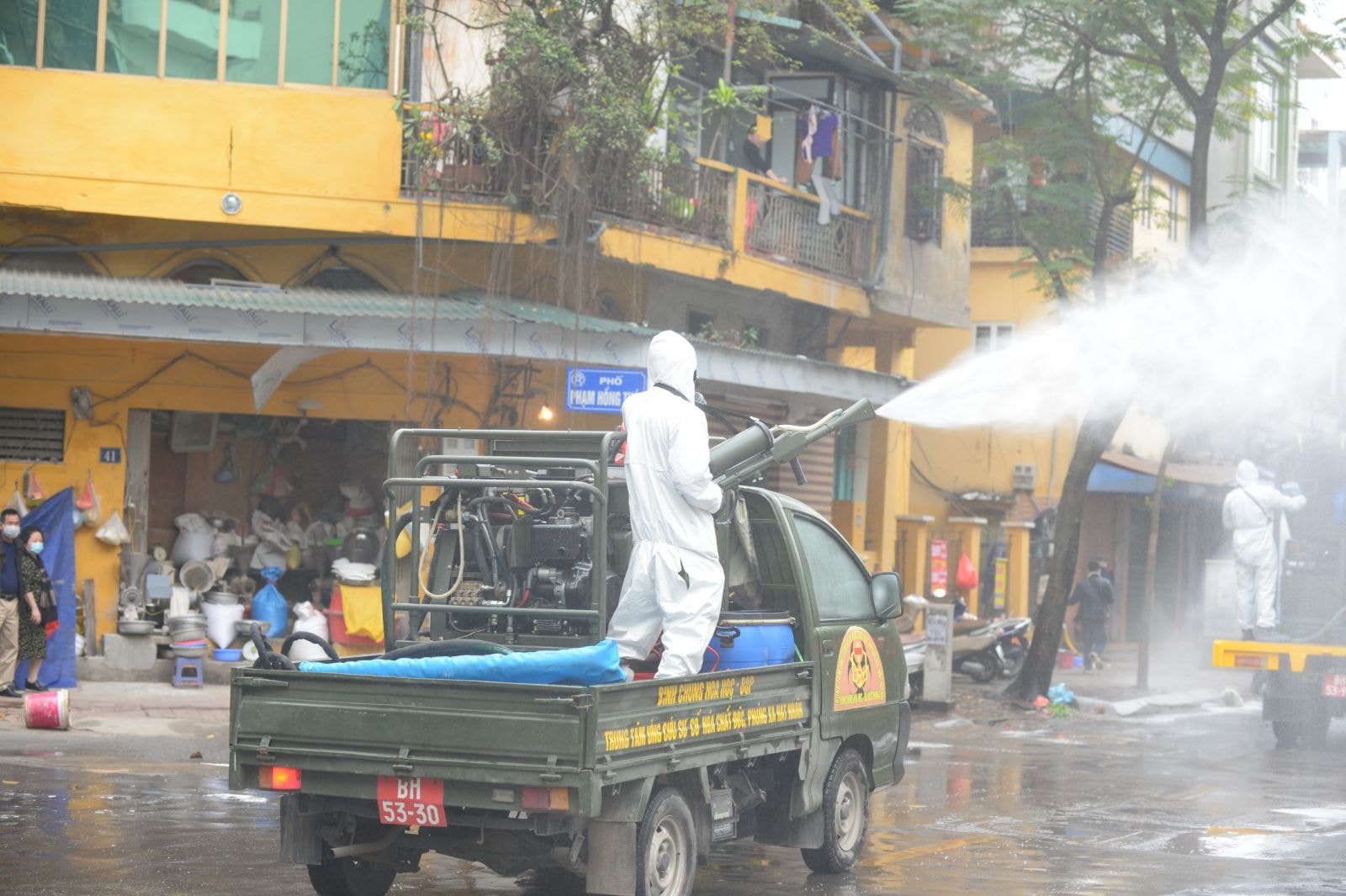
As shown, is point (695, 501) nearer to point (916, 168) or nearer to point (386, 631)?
point (386, 631)

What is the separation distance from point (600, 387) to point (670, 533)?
6368 mm

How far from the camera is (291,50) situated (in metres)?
15.9

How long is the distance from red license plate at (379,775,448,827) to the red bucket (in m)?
7.07

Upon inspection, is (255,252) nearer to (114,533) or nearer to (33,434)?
(33,434)

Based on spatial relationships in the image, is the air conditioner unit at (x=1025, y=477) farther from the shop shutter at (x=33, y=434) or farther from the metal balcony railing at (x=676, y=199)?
the shop shutter at (x=33, y=434)

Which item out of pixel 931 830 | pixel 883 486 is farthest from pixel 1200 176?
pixel 931 830

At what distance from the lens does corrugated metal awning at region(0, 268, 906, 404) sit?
13.9 meters

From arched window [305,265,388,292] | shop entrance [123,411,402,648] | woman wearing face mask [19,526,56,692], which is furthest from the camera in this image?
arched window [305,265,388,292]

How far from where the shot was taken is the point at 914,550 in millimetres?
24672

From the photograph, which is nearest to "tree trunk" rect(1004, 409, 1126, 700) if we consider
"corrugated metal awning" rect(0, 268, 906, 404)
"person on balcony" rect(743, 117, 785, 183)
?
"corrugated metal awning" rect(0, 268, 906, 404)

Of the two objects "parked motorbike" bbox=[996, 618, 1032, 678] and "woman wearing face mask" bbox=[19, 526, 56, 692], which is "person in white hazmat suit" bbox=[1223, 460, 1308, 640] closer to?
"parked motorbike" bbox=[996, 618, 1032, 678]

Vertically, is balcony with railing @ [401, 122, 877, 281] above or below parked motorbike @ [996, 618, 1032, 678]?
above

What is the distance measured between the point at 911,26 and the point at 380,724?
16913 mm

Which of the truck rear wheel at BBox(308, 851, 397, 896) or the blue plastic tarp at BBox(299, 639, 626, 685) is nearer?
the blue plastic tarp at BBox(299, 639, 626, 685)
